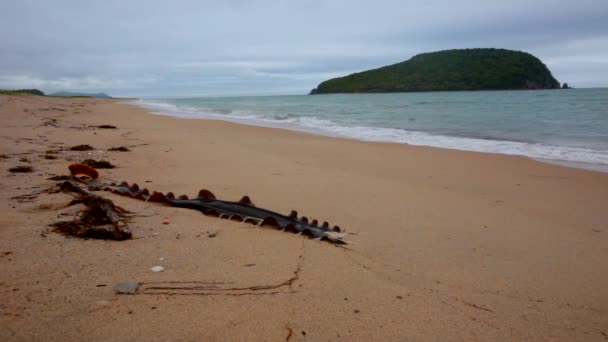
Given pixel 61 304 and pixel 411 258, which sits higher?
pixel 61 304

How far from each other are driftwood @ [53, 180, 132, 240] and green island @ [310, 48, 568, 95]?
81.8 m

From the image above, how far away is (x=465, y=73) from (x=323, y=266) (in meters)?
83.7

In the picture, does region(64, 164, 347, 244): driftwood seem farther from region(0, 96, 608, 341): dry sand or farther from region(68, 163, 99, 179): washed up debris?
region(68, 163, 99, 179): washed up debris

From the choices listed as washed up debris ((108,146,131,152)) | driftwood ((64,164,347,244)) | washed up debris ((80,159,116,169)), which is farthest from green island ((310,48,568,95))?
driftwood ((64,164,347,244))

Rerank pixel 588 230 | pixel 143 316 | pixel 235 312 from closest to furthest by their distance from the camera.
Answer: pixel 143 316
pixel 235 312
pixel 588 230

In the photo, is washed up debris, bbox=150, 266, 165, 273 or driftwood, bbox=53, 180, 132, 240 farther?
driftwood, bbox=53, 180, 132, 240

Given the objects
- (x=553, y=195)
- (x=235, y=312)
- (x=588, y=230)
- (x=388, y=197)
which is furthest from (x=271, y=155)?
(x=235, y=312)

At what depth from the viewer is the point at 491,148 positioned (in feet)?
27.6

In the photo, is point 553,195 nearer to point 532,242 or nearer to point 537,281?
point 532,242

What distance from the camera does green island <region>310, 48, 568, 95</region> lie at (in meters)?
74.8

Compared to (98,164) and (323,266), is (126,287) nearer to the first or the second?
(323,266)

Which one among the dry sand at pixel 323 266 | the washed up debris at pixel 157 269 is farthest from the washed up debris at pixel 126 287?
the washed up debris at pixel 157 269

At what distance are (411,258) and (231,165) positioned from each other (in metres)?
3.51

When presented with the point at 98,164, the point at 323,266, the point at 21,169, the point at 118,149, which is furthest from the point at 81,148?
the point at 323,266
